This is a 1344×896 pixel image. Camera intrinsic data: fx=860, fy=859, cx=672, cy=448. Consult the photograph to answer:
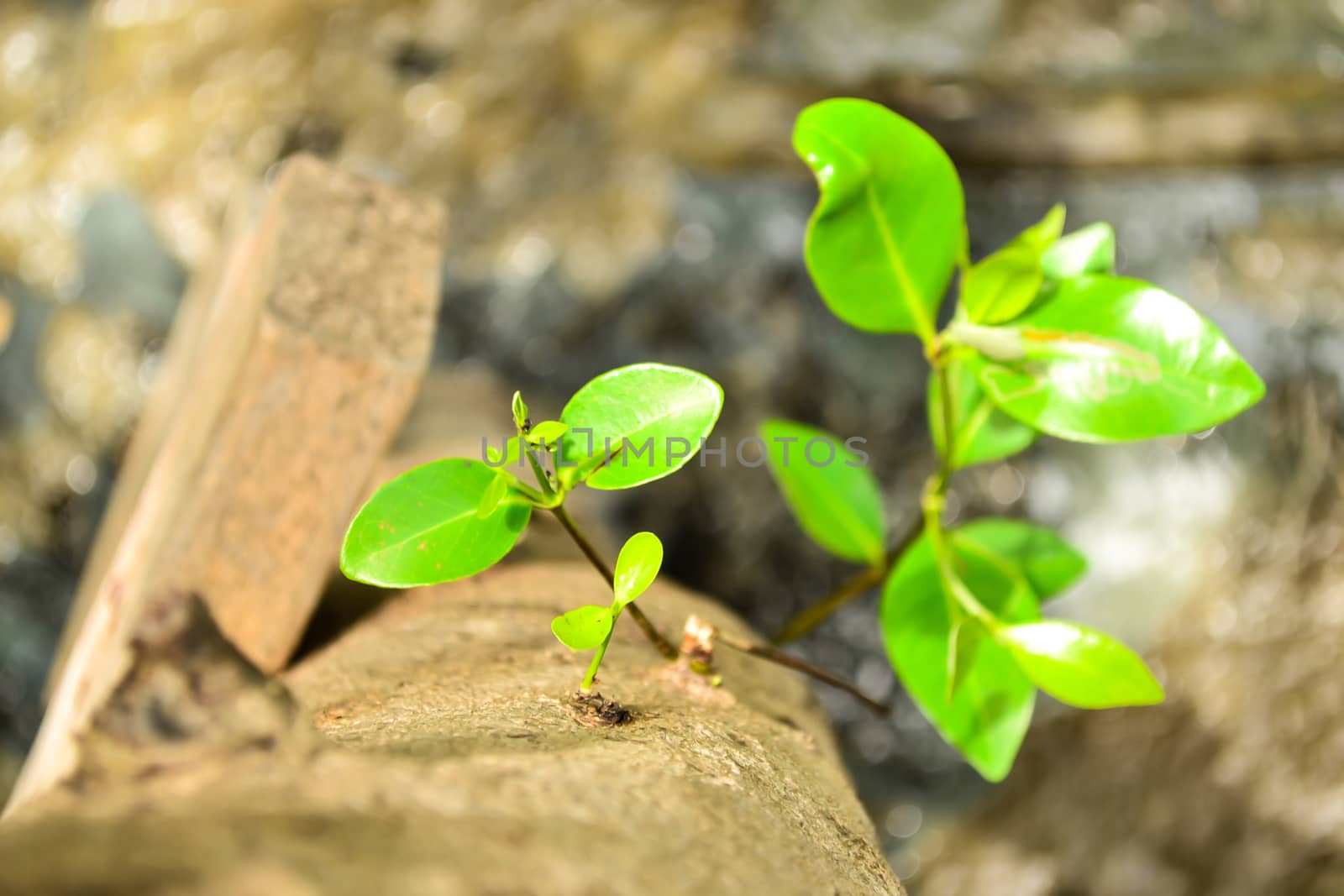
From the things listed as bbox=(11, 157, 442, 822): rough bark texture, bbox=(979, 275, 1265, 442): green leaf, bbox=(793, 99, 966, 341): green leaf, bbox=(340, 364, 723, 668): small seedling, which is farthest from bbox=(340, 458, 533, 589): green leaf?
bbox=(979, 275, 1265, 442): green leaf

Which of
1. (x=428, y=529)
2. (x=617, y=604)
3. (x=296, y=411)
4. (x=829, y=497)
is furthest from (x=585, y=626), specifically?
(x=829, y=497)

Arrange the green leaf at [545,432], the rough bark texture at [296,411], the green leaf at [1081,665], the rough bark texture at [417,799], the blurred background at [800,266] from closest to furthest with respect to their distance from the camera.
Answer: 1. the rough bark texture at [417,799]
2. the green leaf at [545,432]
3. the green leaf at [1081,665]
4. the rough bark texture at [296,411]
5. the blurred background at [800,266]

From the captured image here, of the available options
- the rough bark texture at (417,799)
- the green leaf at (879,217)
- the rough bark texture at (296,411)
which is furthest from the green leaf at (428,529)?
the green leaf at (879,217)

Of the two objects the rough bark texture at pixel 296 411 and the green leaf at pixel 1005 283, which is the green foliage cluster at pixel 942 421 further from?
the rough bark texture at pixel 296 411

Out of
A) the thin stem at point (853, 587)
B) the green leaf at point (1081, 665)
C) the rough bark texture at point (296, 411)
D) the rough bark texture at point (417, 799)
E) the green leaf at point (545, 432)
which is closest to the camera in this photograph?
the rough bark texture at point (417, 799)

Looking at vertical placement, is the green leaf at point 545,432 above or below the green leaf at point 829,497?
above

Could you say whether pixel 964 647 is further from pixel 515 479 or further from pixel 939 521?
pixel 515 479

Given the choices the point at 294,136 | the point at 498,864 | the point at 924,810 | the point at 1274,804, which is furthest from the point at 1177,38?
the point at 498,864

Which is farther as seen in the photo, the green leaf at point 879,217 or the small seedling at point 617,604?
the green leaf at point 879,217

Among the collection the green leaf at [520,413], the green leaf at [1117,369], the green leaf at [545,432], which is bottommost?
the green leaf at [1117,369]
